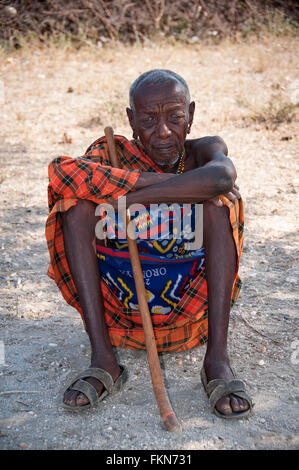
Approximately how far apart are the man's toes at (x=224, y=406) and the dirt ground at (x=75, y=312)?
4 cm

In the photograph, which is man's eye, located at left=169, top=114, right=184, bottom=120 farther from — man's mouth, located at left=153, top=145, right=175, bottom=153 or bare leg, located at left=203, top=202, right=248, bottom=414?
bare leg, located at left=203, top=202, right=248, bottom=414

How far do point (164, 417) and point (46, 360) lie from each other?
2.36 feet

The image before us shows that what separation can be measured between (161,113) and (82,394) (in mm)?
1209

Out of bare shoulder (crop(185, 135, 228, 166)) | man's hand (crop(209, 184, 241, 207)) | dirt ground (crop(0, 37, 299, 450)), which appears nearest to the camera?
dirt ground (crop(0, 37, 299, 450))

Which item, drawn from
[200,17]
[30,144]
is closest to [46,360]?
[30,144]

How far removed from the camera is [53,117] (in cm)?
598

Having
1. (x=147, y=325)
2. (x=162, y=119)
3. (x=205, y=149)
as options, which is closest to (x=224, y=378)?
(x=147, y=325)

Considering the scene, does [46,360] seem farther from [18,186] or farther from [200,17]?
[200,17]

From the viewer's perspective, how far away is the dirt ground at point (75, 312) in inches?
75.0

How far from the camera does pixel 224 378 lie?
6.59 ft

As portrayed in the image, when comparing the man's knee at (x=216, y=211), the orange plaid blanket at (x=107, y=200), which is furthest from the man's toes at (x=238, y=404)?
the man's knee at (x=216, y=211)

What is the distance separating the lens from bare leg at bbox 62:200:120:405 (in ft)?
6.68

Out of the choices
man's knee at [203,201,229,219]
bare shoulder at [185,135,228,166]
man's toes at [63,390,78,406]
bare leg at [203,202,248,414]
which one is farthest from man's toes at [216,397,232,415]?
bare shoulder at [185,135,228,166]

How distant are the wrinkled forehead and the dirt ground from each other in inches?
45.3
